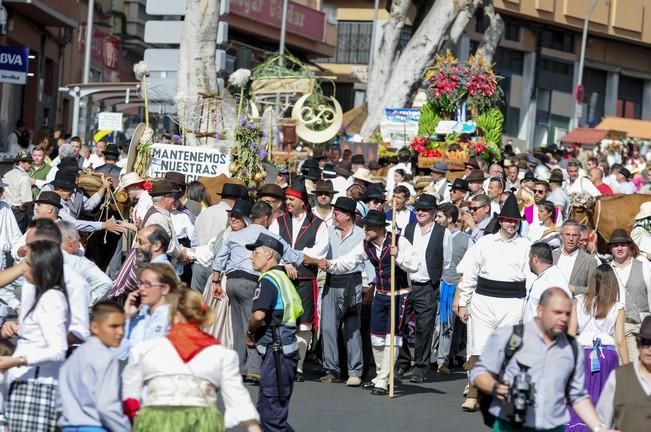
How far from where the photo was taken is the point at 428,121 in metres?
25.0

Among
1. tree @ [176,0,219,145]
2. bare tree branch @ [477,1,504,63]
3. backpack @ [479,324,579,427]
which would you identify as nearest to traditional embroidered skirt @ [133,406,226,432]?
backpack @ [479,324,579,427]

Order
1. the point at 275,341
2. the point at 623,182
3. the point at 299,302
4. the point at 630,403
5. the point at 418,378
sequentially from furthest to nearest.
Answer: the point at 623,182, the point at 418,378, the point at 299,302, the point at 275,341, the point at 630,403

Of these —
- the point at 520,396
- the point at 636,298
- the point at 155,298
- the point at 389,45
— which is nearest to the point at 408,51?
the point at 389,45

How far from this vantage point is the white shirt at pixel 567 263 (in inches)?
490

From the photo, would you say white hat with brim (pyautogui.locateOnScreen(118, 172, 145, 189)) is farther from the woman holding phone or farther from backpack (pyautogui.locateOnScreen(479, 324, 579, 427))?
backpack (pyautogui.locateOnScreen(479, 324, 579, 427))

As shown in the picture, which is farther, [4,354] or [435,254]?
[435,254]

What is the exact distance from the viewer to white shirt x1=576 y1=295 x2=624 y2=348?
11270 mm

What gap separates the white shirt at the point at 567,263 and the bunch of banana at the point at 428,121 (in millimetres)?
12229

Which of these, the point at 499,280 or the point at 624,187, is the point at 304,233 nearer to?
the point at 499,280

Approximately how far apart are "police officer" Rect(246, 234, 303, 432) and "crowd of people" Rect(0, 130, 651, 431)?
2 centimetres

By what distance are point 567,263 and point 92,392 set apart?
593cm

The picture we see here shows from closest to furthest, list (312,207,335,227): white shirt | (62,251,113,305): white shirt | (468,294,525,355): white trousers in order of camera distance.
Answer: (62,251,113,305): white shirt → (468,294,525,355): white trousers → (312,207,335,227): white shirt

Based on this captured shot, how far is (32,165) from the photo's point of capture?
1922 centimetres

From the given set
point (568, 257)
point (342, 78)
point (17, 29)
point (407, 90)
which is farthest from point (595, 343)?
point (342, 78)
